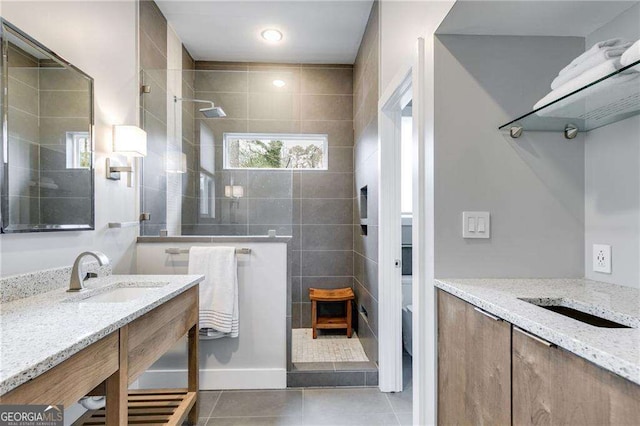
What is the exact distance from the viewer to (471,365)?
1140mm

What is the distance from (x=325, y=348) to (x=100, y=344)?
83.4 inches

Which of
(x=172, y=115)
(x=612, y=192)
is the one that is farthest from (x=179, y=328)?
(x=612, y=192)

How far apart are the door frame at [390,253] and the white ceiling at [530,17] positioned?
2.93ft

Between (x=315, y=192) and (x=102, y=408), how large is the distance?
2450 millimetres

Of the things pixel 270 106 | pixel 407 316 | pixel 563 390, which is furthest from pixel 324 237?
pixel 563 390

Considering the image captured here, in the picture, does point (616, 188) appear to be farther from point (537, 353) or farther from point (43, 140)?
point (43, 140)

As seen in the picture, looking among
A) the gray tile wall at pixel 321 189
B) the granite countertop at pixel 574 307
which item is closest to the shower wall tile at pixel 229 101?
the gray tile wall at pixel 321 189

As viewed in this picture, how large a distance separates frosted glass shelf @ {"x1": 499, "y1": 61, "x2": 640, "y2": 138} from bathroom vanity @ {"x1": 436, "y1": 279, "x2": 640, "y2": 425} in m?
0.63

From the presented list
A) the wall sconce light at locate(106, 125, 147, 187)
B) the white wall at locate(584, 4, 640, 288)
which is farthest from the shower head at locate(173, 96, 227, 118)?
the white wall at locate(584, 4, 640, 288)

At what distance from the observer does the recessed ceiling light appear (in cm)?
292

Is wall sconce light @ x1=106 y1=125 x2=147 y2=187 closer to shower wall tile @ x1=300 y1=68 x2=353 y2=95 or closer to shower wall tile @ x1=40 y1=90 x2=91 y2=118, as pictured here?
shower wall tile @ x1=40 y1=90 x2=91 y2=118

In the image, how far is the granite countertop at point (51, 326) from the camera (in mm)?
728

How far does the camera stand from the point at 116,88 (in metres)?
2.10

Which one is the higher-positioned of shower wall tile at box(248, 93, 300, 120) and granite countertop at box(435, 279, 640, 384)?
shower wall tile at box(248, 93, 300, 120)
